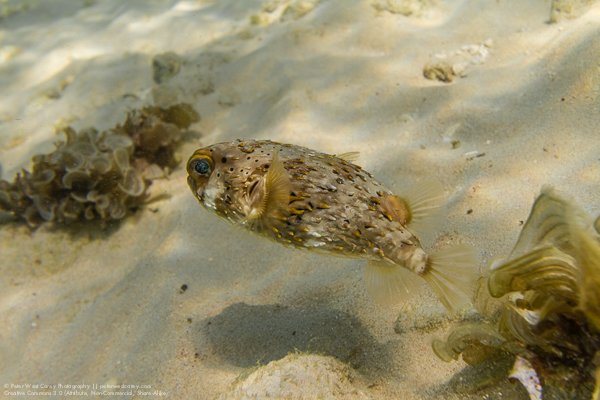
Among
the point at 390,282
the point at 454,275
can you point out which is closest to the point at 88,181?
the point at 390,282

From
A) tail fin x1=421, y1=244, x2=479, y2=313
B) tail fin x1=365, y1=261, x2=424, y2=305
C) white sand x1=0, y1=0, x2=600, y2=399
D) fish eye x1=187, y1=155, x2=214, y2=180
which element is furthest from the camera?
white sand x1=0, y1=0, x2=600, y2=399

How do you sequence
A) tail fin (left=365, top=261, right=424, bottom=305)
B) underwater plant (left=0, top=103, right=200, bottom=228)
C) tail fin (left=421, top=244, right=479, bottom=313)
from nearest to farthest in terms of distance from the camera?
tail fin (left=421, top=244, right=479, bottom=313)
tail fin (left=365, top=261, right=424, bottom=305)
underwater plant (left=0, top=103, right=200, bottom=228)

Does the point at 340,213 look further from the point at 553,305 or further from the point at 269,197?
the point at 553,305

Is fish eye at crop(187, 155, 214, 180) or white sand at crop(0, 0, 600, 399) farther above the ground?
fish eye at crop(187, 155, 214, 180)

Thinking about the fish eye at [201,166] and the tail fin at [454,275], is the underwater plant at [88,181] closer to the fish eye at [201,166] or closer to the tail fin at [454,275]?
the fish eye at [201,166]

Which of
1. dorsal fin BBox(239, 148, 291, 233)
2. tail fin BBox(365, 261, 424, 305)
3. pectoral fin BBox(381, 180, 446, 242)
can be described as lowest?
tail fin BBox(365, 261, 424, 305)

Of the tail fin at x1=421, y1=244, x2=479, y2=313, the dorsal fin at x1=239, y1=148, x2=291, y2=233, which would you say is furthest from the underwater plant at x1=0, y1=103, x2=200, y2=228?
the tail fin at x1=421, y1=244, x2=479, y2=313

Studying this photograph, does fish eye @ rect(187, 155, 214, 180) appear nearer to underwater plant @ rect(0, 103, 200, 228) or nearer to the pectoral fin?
the pectoral fin

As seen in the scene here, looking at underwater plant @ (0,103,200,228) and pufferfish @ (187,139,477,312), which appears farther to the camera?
underwater plant @ (0,103,200,228)
